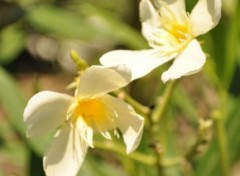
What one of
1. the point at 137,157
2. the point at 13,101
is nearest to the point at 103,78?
the point at 137,157

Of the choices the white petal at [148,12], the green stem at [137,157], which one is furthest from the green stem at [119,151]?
the white petal at [148,12]

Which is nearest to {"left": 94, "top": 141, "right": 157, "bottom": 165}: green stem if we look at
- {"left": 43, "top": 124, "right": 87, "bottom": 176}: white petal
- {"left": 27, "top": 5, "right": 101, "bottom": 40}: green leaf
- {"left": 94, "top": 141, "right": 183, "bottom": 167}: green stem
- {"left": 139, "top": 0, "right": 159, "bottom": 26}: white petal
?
{"left": 94, "top": 141, "right": 183, "bottom": 167}: green stem

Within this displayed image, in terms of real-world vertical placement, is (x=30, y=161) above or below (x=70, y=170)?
below

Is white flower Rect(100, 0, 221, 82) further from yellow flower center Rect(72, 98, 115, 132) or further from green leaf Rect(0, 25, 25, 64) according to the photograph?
green leaf Rect(0, 25, 25, 64)

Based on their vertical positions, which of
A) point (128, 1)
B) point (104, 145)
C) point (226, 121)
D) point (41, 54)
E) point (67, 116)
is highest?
point (67, 116)

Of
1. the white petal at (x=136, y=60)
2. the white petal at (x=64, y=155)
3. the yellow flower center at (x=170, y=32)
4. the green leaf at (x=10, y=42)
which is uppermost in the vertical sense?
the white petal at (x=136, y=60)

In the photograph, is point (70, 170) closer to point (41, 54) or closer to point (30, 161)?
point (30, 161)

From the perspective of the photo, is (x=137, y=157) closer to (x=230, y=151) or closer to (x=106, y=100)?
(x=106, y=100)

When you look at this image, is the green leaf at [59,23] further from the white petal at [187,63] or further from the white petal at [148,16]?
the white petal at [187,63]

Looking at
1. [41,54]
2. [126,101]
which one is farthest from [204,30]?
[41,54]
